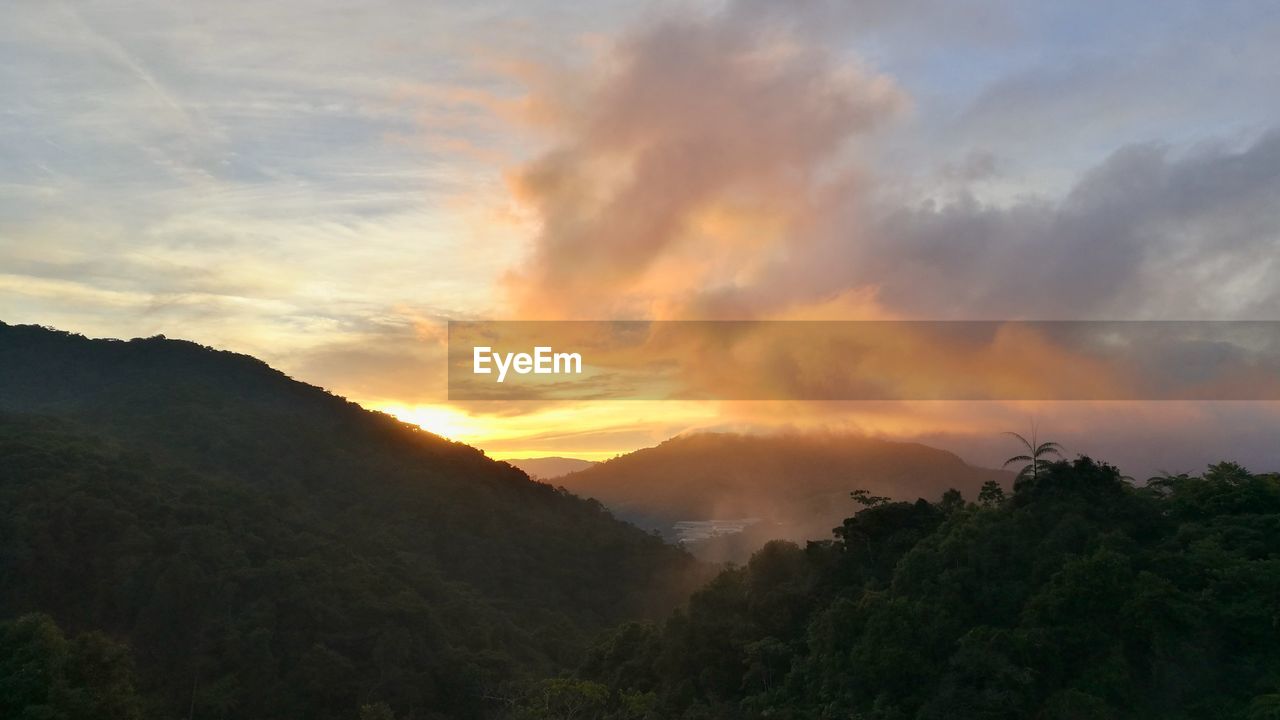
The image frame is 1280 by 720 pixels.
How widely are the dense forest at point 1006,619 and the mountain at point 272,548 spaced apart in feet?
66.5

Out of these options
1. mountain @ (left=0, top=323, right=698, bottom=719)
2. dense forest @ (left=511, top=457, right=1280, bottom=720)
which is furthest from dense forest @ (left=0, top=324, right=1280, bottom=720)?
→ mountain @ (left=0, top=323, right=698, bottom=719)

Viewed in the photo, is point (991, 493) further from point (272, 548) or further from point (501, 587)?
point (501, 587)

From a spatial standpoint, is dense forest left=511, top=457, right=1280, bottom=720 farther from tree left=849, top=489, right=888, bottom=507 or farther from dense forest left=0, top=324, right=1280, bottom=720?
tree left=849, top=489, right=888, bottom=507

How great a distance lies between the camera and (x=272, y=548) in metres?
67.0

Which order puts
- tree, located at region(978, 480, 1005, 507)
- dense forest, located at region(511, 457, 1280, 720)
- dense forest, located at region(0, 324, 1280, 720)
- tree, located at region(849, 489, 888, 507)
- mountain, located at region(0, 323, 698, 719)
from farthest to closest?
mountain, located at region(0, 323, 698, 719)
tree, located at region(849, 489, 888, 507)
tree, located at region(978, 480, 1005, 507)
dense forest, located at region(0, 324, 1280, 720)
dense forest, located at region(511, 457, 1280, 720)

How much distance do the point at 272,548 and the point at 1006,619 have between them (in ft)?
182

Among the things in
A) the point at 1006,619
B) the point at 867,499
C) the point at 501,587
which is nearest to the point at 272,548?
the point at 501,587

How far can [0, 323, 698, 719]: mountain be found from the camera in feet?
183

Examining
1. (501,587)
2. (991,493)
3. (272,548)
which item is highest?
(991,493)

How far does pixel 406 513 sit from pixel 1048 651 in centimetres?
7915

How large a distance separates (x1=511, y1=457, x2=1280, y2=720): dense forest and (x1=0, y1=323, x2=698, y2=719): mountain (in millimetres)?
20271

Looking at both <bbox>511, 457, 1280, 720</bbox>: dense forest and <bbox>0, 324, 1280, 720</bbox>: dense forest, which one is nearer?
<bbox>511, 457, 1280, 720</bbox>: dense forest

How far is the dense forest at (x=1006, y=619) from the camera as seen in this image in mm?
26797

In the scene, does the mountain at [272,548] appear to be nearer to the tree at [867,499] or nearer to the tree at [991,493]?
the tree at [867,499]
